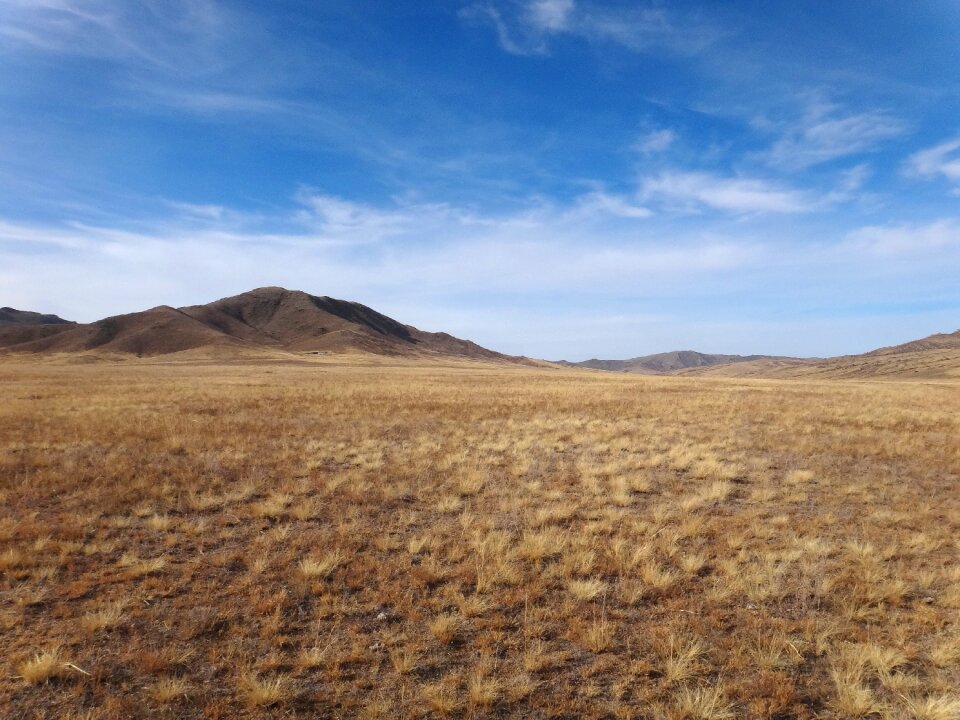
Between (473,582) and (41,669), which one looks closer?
(41,669)

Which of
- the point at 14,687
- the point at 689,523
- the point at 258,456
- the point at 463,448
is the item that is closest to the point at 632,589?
the point at 689,523

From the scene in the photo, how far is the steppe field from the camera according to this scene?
15.2 ft

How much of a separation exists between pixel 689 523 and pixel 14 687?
920 cm

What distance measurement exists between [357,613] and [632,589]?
3.57m

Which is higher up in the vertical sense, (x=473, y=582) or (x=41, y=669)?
(x=41, y=669)

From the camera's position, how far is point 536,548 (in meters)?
7.82

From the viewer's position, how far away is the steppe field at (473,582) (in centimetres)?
462

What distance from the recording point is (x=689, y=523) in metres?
9.05

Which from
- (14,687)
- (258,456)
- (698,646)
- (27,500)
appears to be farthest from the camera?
(258,456)

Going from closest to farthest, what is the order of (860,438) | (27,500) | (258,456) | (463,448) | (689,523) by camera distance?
(689,523), (27,500), (258,456), (463,448), (860,438)

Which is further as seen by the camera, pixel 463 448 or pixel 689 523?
pixel 463 448

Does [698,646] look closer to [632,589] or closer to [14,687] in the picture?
[632,589]

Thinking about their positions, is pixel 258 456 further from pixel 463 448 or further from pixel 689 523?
pixel 689 523

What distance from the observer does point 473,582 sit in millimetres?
6863
